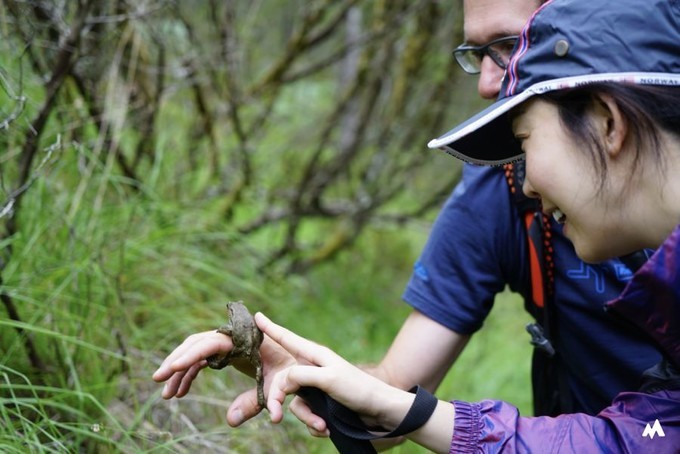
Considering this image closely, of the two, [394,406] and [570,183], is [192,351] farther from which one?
[570,183]

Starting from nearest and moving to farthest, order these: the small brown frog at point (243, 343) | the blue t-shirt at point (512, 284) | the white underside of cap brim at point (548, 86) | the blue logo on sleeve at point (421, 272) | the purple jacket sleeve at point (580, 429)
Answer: the white underside of cap brim at point (548, 86) < the purple jacket sleeve at point (580, 429) < the small brown frog at point (243, 343) < the blue t-shirt at point (512, 284) < the blue logo on sleeve at point (421, 272)

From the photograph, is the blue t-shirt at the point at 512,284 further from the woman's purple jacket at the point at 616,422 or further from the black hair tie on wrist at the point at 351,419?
the black hair tie on wrist at the point at 351,419

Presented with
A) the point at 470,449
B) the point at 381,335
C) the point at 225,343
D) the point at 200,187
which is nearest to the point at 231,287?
the point at 200,187

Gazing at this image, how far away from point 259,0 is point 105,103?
5.09ft

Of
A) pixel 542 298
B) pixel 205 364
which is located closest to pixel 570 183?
pixel 542 298

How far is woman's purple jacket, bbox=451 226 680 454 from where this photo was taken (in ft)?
4.55

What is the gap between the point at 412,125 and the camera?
15.7ft

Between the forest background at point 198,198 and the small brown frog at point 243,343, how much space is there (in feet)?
1.40

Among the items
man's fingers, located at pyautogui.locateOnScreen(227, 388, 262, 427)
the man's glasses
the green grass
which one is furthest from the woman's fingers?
the man's glasses

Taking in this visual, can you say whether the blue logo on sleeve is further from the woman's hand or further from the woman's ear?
the woman's ear

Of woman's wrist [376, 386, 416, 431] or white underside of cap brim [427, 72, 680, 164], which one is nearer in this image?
white underside of cap brim [427, 72, 680, 164]

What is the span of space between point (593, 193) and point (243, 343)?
2.47 feet

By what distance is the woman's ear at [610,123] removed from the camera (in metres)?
1.37

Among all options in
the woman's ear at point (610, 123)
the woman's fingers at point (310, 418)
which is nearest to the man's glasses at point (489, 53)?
the woman's ear at point (610, 123)
